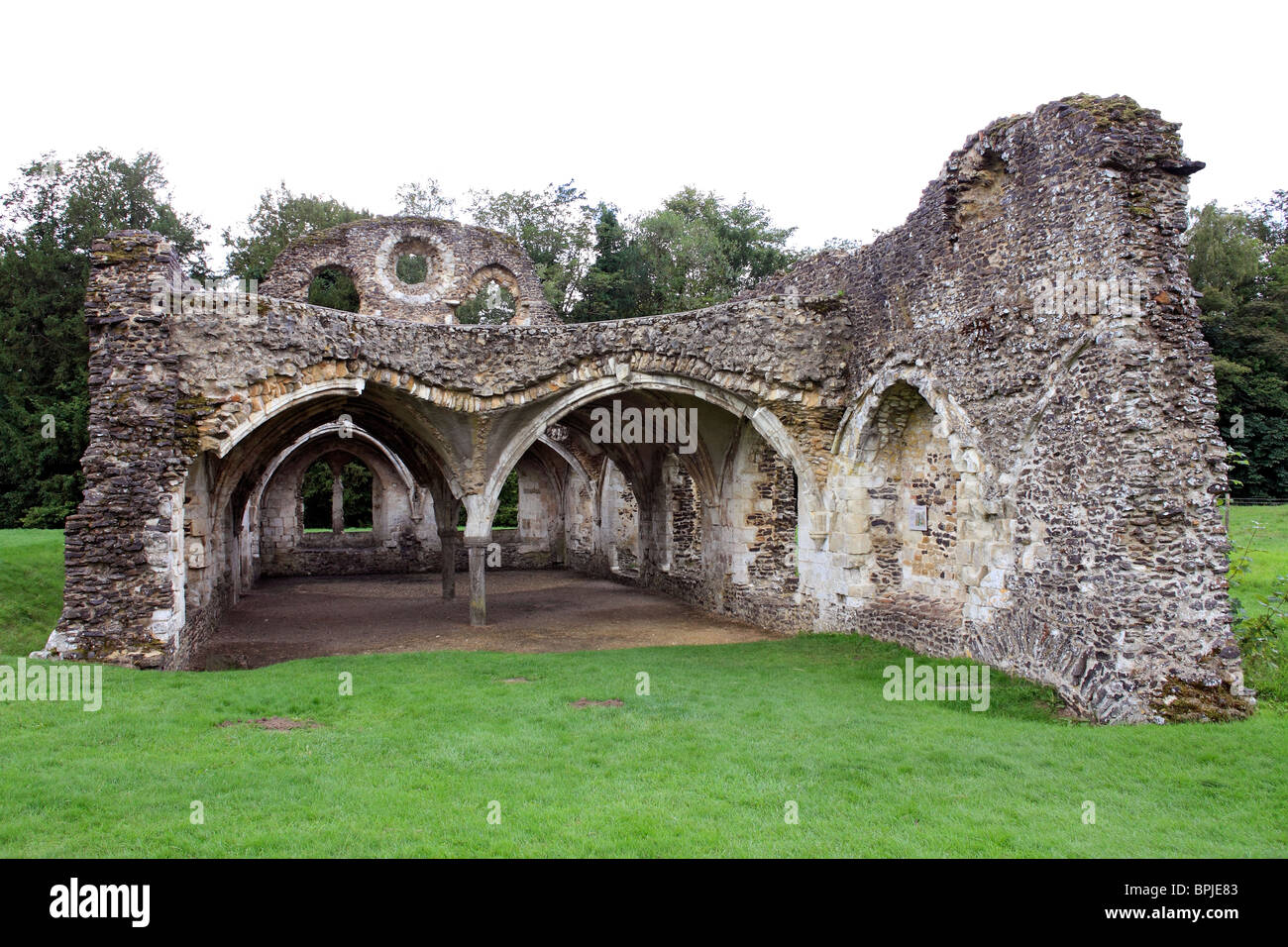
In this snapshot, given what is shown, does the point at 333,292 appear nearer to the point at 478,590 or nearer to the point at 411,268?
the point at 411,268

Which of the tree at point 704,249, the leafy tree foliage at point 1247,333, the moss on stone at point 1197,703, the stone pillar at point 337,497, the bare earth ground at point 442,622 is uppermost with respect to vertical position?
the tree at point 704,249

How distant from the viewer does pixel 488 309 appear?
31.7 meters

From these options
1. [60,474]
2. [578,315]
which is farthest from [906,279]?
[60,474]

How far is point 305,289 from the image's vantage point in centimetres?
2012

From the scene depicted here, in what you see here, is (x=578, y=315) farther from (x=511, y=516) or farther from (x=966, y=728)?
(x=966, y=728)

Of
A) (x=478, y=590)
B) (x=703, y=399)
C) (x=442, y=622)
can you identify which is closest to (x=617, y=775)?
(x=703, y=399)

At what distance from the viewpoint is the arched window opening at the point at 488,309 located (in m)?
30.8

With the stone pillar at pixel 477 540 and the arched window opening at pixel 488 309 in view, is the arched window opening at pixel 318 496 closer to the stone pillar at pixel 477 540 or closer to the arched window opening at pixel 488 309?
the arched window opening at pixel 488 309

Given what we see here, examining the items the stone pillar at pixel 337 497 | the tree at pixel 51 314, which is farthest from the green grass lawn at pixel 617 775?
the tree at pixel 51 314

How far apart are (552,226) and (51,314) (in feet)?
51.4

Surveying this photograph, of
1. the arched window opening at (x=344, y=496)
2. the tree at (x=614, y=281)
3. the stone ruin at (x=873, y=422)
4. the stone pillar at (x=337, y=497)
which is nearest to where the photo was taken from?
the stone ruin at (x=873, y=422)

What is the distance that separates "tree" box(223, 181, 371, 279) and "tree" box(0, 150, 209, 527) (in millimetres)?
2822

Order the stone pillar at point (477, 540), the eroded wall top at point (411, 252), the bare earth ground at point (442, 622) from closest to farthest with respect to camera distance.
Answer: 1. the bare earth ground at point (442, 622)
2. the stone pillar at point (477, 540)
3. the eroded wall top at point (411, 252)

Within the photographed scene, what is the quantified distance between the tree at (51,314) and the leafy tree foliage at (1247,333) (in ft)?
99.9
